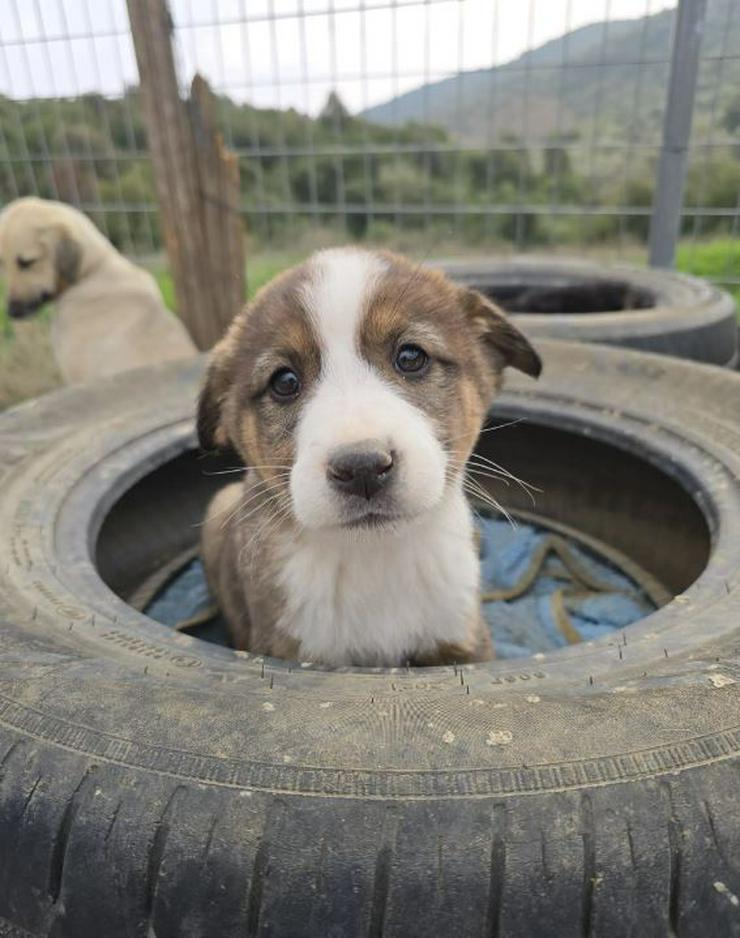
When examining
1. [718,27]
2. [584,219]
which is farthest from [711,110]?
[584,219]

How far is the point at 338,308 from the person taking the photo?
6.52 ft

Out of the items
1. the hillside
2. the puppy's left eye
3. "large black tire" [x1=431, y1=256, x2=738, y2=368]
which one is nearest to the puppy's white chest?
the puppy's left eye

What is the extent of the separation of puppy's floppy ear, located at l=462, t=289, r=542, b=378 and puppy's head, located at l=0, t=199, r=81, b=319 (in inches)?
153

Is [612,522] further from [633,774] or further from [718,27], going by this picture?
[718,27]

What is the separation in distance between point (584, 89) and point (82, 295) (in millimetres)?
3960

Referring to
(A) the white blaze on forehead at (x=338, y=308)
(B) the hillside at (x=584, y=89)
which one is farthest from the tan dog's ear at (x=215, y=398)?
(B) the hillside at (x=584, y=89)

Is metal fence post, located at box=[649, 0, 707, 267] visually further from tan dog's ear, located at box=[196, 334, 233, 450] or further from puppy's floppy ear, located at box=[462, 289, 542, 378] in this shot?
tan dog's ear, located at box=[196, 334, 233, 450]

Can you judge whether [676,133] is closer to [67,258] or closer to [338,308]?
[67,258]

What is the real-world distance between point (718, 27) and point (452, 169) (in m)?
2.90

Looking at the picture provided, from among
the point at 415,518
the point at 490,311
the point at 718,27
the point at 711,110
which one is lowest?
the point at 415,518

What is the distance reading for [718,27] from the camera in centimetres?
538

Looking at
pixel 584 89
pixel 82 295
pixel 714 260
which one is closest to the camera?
pixel 82 295

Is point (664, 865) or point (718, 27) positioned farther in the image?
point (718, 27)

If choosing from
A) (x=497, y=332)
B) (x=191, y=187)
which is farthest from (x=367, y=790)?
(x=191, y=187)
